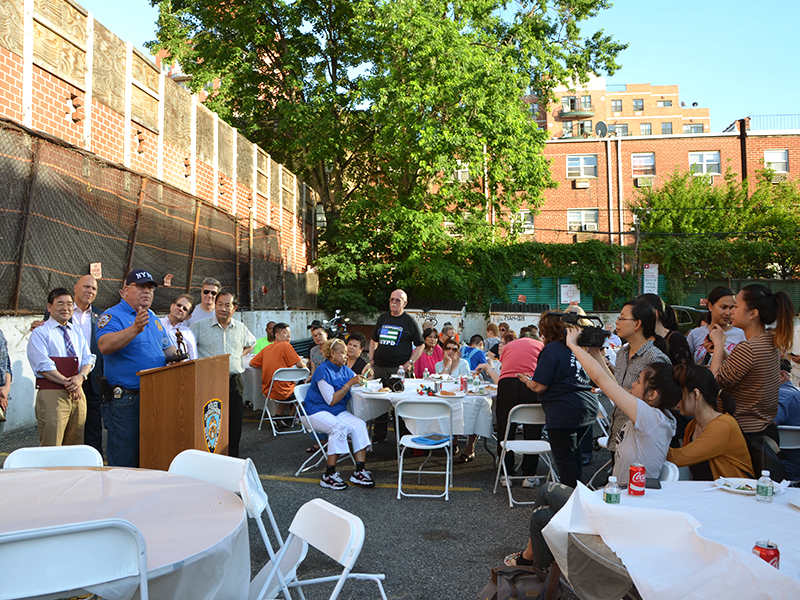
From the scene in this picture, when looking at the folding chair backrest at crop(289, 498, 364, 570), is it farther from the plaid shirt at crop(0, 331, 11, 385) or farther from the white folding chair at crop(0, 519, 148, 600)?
the plaid shirt at crop(0, 331, 11, 385)

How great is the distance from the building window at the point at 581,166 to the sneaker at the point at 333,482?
2988 cm

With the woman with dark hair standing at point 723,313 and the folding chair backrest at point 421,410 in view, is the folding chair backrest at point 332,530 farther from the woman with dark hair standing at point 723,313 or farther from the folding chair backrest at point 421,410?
the woman with dark hair standing at point 723,313

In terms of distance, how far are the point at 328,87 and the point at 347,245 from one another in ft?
19.2

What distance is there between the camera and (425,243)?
69.7 feet

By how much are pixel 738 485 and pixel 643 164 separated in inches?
1293

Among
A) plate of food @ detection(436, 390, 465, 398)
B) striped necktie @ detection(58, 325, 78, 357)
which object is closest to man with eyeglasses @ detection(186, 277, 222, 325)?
striped necktie @ detection(58, 325, 78, 357)

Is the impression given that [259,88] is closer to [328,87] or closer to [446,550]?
[328,87]

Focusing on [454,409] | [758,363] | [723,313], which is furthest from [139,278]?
[723,313]

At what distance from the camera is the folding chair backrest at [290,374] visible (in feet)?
27.6

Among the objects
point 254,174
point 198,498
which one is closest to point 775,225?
point 254,174

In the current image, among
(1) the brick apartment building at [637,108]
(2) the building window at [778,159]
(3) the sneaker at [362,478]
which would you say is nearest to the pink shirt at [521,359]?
(3) the sneaker at [362,478]

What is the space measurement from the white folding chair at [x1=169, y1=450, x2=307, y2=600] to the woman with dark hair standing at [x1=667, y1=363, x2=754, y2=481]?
2.33 meters

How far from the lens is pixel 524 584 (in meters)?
3.06

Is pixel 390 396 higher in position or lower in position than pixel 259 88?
lower
